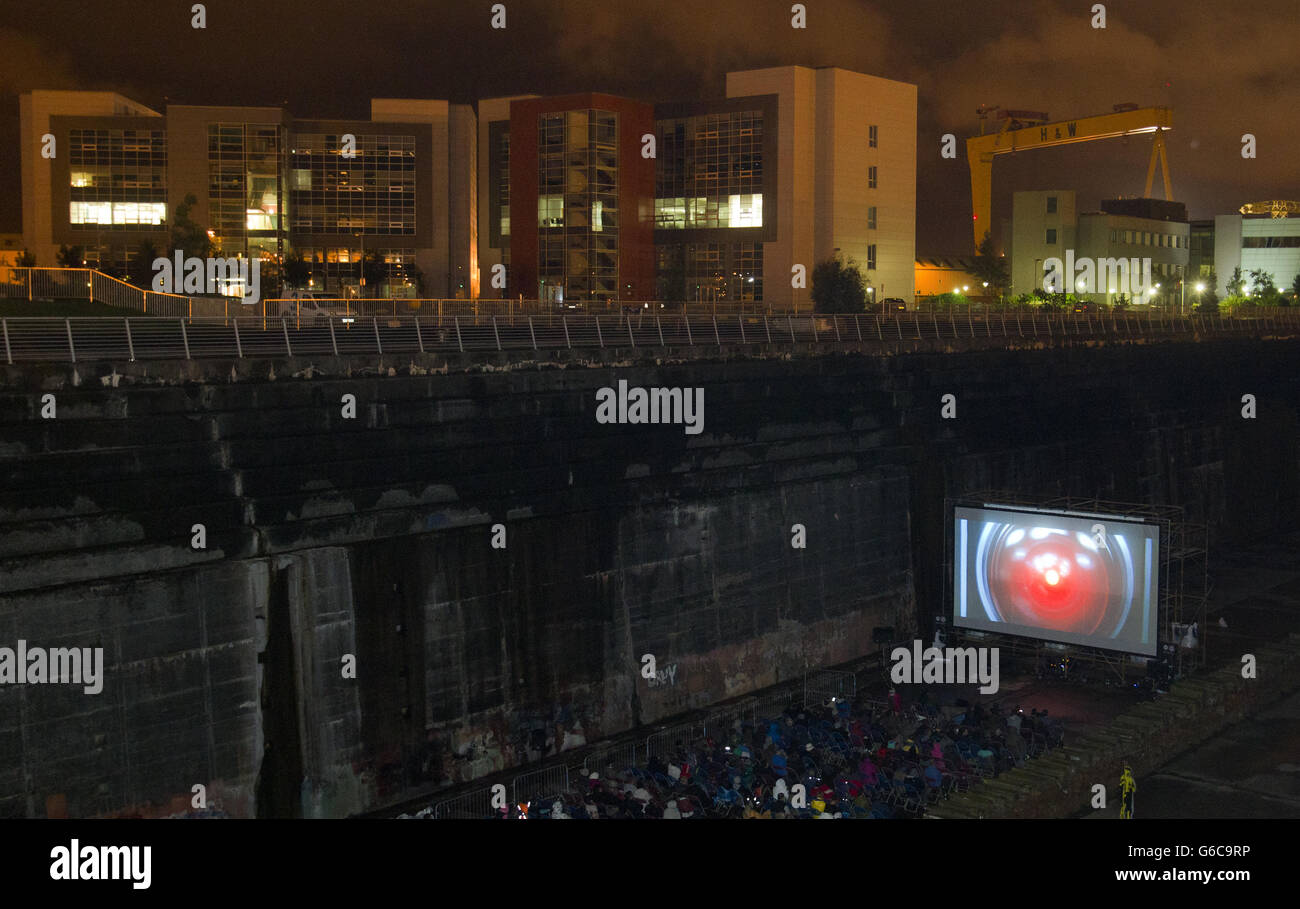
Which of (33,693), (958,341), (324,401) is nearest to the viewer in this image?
(33,693)

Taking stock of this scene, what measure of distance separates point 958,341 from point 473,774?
834 inches

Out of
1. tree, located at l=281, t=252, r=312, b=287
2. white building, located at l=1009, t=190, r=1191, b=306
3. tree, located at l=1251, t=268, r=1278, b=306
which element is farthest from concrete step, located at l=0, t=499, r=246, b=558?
tree, located at l=1251, t=268, r=1278, b=306

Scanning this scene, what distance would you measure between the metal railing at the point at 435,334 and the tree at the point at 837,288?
26.2m

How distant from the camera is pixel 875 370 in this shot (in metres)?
34.4

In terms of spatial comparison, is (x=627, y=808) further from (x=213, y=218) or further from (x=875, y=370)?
(x=213, y=218)

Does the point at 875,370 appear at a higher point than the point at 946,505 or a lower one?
higher

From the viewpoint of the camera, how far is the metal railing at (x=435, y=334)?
20359mm

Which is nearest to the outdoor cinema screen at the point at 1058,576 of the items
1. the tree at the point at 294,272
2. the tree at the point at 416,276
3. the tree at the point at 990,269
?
the tree at the point at 294,272

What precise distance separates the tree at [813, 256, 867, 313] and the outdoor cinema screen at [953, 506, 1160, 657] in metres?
39.6

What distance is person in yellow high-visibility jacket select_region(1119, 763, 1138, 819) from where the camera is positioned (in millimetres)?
21797

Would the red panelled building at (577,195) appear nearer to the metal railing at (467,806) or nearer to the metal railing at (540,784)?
the metal railing at (540,784)

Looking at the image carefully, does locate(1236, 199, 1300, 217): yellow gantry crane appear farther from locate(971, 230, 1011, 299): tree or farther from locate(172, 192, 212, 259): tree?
locate(172, 192, 212, 259): tree

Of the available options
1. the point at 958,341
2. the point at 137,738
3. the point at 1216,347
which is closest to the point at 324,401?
the point at 137,738

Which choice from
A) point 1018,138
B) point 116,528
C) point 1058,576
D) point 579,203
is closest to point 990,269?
point 1018,138
